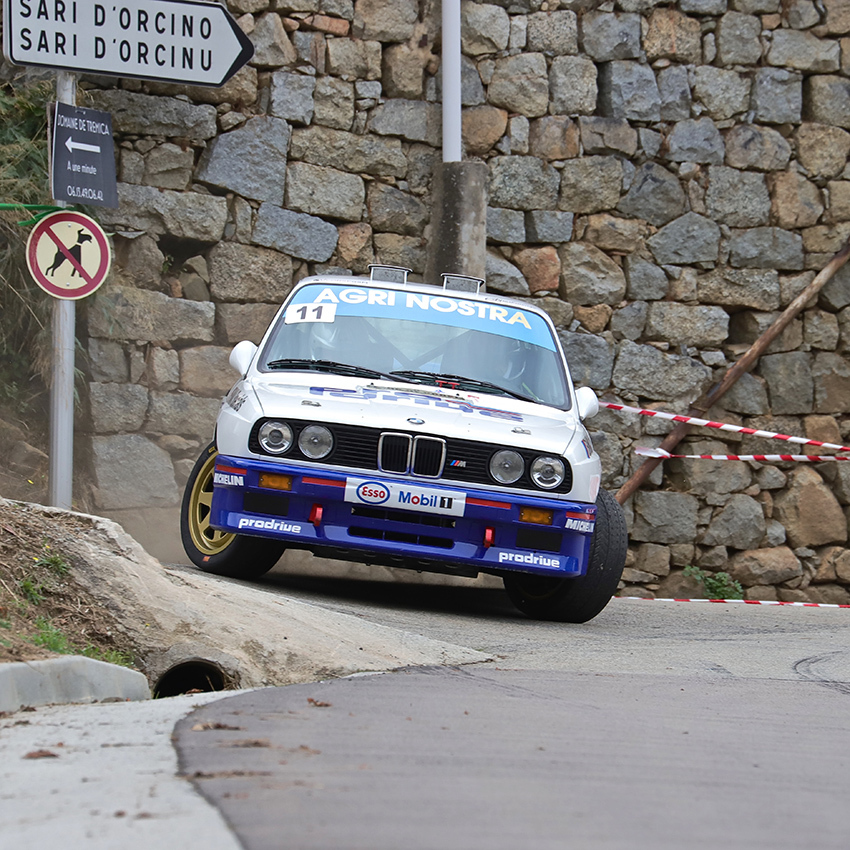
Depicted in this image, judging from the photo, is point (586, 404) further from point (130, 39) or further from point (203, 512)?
point (130, 39)

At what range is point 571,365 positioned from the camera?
39.0 ft

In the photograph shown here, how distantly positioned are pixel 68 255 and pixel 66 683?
181 inches

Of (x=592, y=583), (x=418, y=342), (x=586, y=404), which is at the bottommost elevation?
(x=592, y=583)

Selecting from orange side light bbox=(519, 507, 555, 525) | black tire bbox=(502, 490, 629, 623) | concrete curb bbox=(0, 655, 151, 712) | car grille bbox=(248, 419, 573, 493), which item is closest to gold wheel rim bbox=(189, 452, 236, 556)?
car grille bbox=(248, 419, 573, 493)

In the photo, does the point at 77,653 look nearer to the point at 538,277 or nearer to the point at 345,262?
the point at 345,262

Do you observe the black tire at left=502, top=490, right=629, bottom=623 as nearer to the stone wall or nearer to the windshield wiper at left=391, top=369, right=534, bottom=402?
the windshield wiper at left=391, top=369, right=534, bottom=402

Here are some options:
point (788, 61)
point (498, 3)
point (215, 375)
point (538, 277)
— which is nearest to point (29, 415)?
point (215, 375)

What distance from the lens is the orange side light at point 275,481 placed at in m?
6.91

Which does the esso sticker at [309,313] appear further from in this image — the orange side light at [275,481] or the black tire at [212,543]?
the orange side light at [275,481]

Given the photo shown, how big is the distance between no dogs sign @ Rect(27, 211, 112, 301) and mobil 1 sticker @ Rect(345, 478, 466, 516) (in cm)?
247

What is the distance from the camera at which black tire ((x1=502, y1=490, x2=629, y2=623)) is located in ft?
24.5

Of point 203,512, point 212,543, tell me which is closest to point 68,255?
point 203,512

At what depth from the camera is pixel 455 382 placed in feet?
25.2

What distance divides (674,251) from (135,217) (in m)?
4.85
